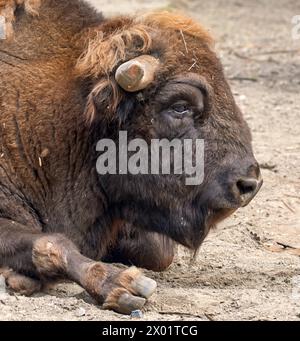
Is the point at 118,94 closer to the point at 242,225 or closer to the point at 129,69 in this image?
the point at 129,69

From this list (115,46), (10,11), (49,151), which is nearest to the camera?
(115,46)

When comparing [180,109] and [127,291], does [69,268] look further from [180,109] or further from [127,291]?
[180,109]

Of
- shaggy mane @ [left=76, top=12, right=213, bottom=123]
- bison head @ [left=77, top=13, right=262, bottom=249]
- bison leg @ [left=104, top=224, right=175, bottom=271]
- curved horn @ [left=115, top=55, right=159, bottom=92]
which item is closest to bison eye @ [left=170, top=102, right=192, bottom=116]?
bison head @ [left=77, top=13, right=262, bottom=249]

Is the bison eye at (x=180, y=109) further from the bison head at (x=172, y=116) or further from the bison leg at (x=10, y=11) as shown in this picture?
the bison leg at (x=10, y=11)

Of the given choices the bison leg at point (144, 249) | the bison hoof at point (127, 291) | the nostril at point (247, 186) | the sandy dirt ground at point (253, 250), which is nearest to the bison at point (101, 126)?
the nostril at point (247, 186)

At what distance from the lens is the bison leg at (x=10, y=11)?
5.97 m

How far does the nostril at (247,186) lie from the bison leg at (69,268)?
793 mm

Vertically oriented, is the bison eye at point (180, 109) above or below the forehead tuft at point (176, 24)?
below

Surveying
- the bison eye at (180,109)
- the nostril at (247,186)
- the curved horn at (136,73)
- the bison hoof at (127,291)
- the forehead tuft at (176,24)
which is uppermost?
the forehead tuft at (176,24)

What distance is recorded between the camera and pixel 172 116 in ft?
18.7

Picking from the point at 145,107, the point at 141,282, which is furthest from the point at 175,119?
the point at 141,282

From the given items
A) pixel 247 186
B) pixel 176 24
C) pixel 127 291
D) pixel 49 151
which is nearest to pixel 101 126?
pixel 49 151

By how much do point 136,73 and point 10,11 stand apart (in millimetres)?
974

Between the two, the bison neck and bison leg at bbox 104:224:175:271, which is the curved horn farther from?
bison leg at bbox 104:224:175:271
